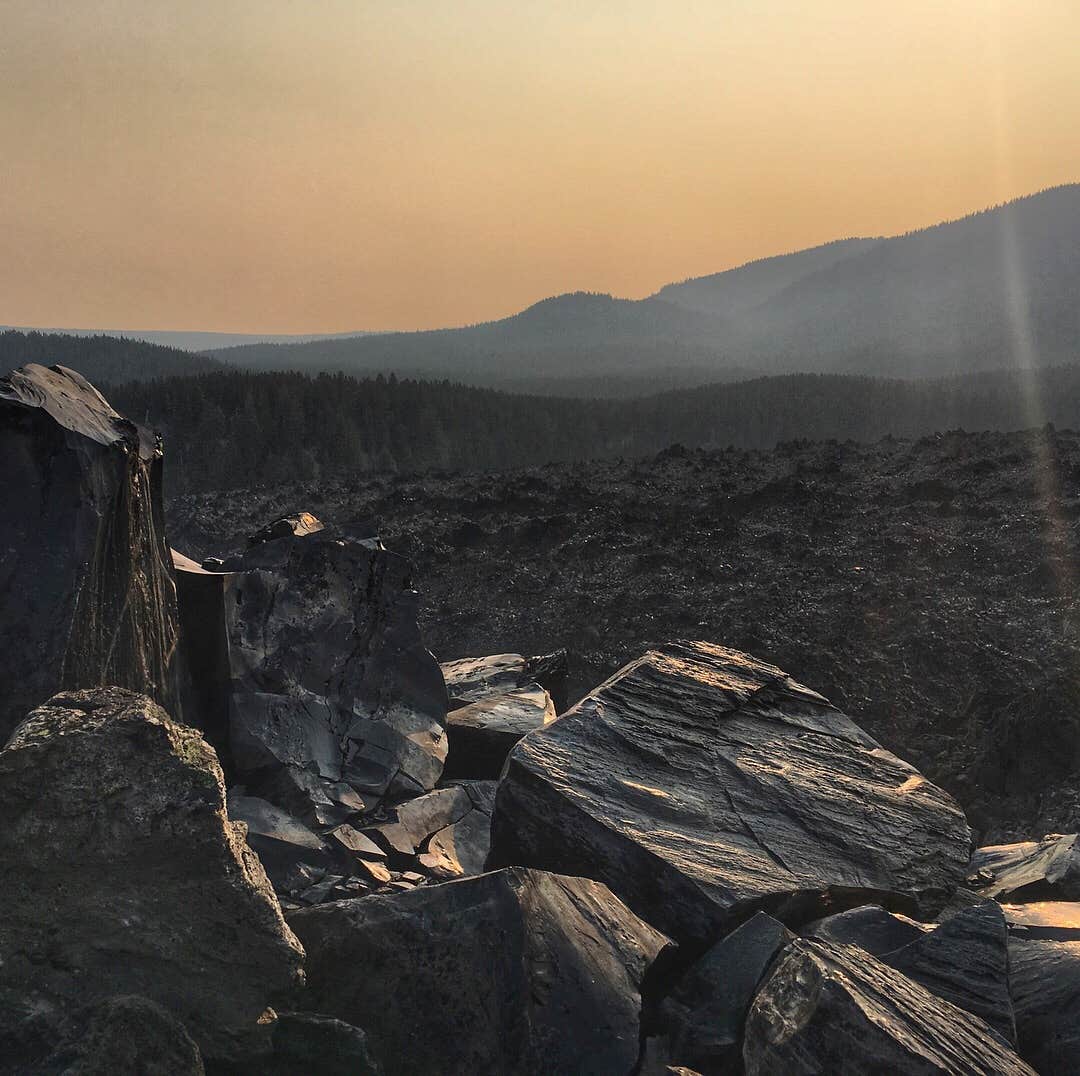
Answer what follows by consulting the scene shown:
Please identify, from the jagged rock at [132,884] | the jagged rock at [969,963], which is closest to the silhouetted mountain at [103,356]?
the jagged rock at [132,884]

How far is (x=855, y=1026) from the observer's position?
3.40m

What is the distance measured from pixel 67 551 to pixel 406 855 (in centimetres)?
249

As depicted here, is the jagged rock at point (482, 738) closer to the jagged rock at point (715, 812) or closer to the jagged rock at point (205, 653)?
the jagged rock at point (715, 812)

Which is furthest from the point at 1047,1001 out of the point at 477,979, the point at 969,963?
the point at 477,979

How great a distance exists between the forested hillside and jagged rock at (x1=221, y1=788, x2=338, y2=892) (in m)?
27.4

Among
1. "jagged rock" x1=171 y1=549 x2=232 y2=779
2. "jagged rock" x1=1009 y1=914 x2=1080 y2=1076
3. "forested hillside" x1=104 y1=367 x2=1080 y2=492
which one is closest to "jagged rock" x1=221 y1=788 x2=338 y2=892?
"jagged rock" x1=171 y1=549 x2=232 y2=779

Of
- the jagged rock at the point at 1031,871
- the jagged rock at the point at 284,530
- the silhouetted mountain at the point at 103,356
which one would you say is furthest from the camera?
the silhouetted mountain at the point at 103,356

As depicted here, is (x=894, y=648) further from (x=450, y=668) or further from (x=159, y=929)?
(x=159, y=929)

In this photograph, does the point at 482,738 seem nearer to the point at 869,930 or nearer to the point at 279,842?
the point at 279,842

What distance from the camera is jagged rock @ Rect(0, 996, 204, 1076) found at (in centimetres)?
297

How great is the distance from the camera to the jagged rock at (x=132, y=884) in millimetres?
3400

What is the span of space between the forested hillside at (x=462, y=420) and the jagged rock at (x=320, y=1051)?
29339 mm

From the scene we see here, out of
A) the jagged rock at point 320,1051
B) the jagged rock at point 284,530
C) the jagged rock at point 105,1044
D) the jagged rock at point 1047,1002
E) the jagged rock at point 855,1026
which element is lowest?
the jagged rock at point 1047,1002

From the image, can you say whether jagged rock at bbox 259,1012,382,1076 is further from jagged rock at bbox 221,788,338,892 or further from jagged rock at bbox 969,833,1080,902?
jagged rock at bbox 969,833,1080,902
